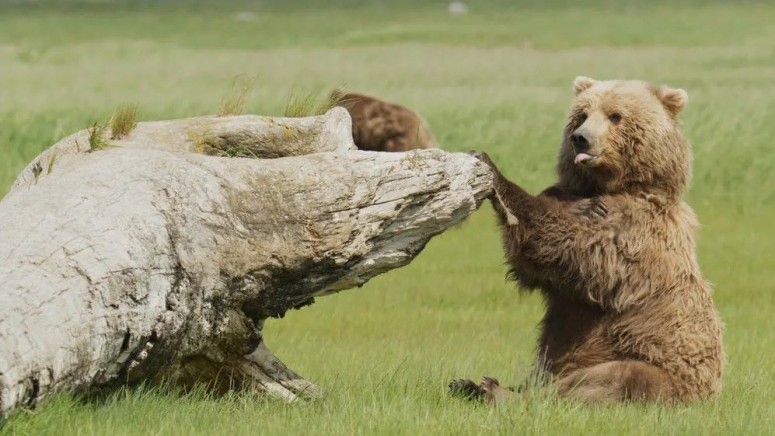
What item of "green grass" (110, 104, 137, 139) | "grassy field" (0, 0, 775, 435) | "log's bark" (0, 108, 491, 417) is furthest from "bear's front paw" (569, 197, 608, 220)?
"green grass" (110, 104, 137, 139)

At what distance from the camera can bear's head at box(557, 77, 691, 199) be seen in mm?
7125

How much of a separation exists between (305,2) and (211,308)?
80.4 metres

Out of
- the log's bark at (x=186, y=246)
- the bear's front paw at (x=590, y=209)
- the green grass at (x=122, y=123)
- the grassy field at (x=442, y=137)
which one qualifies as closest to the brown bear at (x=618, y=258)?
the bear's front paw at (x=590, y=209)

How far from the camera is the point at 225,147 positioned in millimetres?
6844

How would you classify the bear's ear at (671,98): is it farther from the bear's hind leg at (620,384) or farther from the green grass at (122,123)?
the green grass at (122,123)

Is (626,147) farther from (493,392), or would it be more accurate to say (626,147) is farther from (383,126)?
(383,126)

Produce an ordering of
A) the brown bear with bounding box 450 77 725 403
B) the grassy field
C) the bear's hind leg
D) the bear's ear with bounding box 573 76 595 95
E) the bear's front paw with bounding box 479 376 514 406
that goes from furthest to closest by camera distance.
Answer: the bear's ear with bounding box 573 76 595 95, the brown bear with bounding box 450 77 725 403, the bear's hind leg, the bear's front paw with bounding box 479 376 514 406, the grassy field

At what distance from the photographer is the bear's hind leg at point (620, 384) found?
6.68 metres

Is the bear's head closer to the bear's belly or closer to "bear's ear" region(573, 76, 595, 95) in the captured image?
"bear's ear" region(573, 76, 595, 95)

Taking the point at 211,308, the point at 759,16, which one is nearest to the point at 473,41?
the point at 759,16

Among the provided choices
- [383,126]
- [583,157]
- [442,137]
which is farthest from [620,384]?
[442,137]

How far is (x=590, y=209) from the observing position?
279 inches

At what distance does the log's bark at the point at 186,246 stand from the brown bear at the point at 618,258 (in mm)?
623

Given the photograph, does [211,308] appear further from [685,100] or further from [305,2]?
[305,2]
